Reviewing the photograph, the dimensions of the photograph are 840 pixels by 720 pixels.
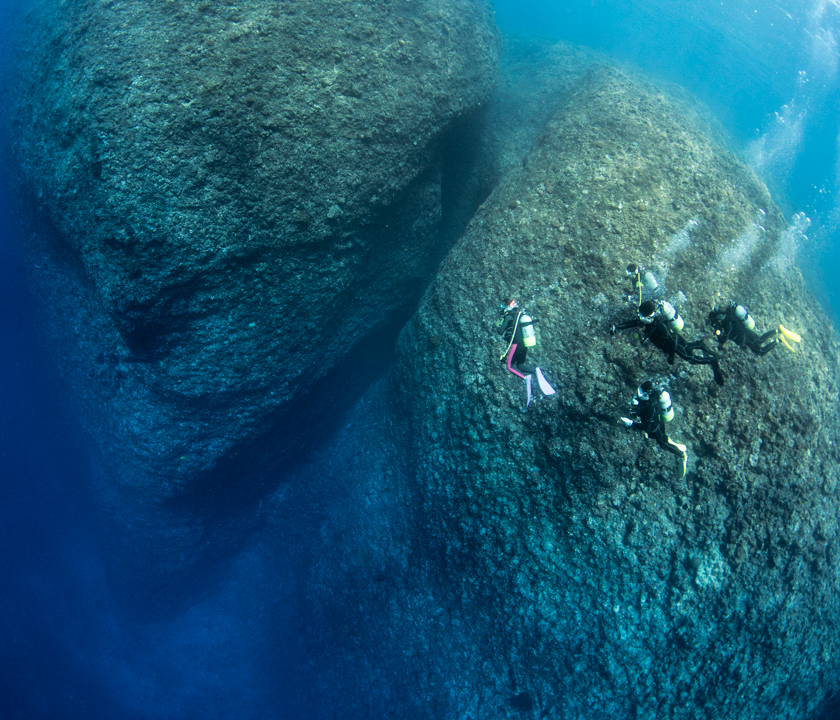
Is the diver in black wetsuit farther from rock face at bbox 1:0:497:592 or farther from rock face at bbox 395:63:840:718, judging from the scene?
rock face at bbox 1:0:497:592

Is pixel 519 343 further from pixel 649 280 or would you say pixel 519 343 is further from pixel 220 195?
pixel 220 195

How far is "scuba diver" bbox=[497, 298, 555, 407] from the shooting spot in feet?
10.6

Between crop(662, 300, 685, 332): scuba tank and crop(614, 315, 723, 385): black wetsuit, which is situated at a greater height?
crop(662, 300, 685, 332): scuba tank

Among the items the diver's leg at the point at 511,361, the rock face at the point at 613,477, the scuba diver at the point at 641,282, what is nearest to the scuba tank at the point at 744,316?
the rock face at the point at 613,477

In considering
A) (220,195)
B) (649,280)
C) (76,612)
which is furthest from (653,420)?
(76,612)

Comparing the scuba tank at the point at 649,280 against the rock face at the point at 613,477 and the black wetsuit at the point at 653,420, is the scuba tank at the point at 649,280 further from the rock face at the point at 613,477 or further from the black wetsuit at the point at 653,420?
the black wetsuit at the point at 653,420

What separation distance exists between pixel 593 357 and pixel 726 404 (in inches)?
49.5

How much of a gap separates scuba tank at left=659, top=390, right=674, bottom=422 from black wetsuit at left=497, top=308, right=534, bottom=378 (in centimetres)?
101

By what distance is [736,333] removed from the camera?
337 cm

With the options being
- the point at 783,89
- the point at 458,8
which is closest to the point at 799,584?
the point at 458,8

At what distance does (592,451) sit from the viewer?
3250mm

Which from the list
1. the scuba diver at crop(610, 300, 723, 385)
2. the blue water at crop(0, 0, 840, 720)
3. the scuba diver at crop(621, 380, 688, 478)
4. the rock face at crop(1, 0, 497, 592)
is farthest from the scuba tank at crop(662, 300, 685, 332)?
the blue water at crop(0, 0, 840, 720)

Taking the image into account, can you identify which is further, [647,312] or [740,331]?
[740,331]

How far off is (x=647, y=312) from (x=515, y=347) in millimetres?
1066
